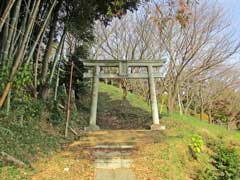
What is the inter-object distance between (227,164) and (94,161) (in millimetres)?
2613

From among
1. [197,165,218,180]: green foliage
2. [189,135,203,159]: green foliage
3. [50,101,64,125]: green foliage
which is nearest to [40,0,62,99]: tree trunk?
[50,101,64,125]: green foliage

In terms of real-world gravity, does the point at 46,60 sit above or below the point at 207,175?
above

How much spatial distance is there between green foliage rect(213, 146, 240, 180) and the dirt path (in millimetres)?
1621

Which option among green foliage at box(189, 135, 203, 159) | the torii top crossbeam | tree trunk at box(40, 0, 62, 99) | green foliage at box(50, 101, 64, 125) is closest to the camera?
green foliage at box(189, 135, 203, 159)

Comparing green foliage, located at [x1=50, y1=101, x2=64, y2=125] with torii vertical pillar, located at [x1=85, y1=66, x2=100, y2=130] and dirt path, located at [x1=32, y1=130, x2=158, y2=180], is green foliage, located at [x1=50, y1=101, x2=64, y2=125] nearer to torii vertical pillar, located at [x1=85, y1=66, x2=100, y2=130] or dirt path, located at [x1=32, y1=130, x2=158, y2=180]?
torii vertical pillar, located at [x1=85, y1=66, x2=100, y2=130]

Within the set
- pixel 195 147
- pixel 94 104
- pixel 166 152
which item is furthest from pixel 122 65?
pixel 166 152

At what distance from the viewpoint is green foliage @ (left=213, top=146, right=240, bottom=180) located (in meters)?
4.80

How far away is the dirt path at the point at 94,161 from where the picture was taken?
13.9 ft

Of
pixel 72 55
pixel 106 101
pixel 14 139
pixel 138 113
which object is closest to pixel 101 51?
pixel 106 101

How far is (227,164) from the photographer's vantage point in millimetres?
4938

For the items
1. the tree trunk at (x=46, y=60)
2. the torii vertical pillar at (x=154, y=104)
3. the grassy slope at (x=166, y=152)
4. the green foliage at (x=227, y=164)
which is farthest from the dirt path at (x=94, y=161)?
the tree trunk at (x=46, y=60)

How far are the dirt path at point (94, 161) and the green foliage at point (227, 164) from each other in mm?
1621

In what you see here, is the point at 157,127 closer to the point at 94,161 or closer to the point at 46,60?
the point at 94,161

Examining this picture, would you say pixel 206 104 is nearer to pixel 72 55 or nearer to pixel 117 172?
pixel 72 55
